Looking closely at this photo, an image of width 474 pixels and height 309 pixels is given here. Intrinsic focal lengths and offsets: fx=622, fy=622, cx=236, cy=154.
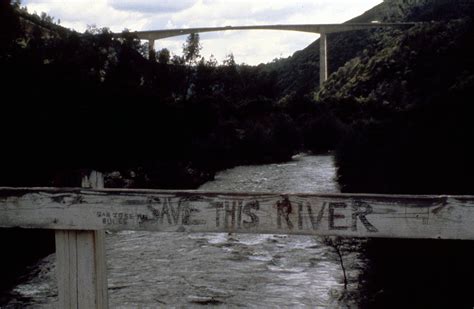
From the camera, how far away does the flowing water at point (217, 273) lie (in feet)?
20.6

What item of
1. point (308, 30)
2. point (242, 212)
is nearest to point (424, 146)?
point (242, 212)

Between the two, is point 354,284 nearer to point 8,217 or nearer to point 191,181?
point 8,217

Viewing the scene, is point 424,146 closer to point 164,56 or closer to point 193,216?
point 193,216

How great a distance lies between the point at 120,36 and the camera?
21.5 m

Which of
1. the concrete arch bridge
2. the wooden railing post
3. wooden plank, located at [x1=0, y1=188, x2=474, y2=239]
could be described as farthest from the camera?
the concrete arch bridge

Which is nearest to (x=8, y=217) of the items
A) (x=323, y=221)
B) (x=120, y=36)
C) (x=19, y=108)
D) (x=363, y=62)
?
(x=323, y=221)

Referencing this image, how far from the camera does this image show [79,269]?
6.98 feet

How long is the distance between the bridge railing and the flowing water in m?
4.10

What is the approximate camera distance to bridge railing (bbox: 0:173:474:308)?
194 cm

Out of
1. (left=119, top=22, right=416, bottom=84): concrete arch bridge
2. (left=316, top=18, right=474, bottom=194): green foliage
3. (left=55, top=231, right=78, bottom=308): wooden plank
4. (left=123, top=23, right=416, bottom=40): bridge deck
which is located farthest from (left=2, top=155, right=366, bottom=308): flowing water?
(left=123, top=23, right=416, bottom=40): bridge deck

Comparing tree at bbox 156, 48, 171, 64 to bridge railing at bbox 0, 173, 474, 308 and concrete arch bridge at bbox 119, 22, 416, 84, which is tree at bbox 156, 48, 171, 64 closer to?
bridge railing at bbox 0, 173, 474, 308

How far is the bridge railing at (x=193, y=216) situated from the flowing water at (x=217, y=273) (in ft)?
→ 13.4

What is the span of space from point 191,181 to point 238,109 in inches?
595

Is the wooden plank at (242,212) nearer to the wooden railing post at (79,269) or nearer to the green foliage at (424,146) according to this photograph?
the wooden railing post at (79,269)
